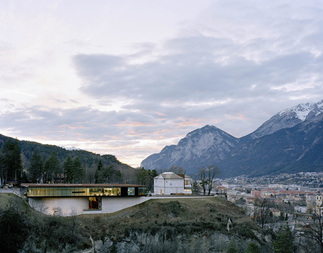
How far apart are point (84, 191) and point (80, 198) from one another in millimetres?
1508

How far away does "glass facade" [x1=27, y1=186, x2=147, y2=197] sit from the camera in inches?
2436

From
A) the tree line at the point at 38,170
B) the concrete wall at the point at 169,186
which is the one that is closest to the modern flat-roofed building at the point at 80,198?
the concrete wall at the point at 169,186

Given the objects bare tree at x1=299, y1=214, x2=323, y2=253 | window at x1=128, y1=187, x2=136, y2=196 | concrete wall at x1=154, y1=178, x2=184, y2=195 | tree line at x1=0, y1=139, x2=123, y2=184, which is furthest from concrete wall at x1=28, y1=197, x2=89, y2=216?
bare tree at x1=299, y1=214, x2=323, y2=253

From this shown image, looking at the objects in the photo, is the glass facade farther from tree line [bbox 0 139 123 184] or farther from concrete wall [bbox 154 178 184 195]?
tree line [bbox 0 139 123 184]

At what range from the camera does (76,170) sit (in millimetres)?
90938

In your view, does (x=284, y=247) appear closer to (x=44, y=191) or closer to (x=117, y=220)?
(x=117, y=220)

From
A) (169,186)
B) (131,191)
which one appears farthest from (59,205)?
(169,186)

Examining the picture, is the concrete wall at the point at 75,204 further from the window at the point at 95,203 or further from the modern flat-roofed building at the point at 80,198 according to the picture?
the window at the point at 95,203

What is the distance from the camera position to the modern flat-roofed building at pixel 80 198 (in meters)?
61.8

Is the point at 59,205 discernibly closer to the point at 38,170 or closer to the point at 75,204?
the point at 75,204

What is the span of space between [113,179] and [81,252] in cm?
5522

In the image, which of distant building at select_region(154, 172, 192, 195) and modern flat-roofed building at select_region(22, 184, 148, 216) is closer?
modern flat-roofed building at select_region(22, 184, 148, 216)

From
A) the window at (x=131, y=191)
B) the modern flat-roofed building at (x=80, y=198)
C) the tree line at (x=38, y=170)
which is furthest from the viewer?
the tree line at (x=38, y=170)

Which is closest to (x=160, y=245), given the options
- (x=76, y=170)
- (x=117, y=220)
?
(x=117, y=220)
